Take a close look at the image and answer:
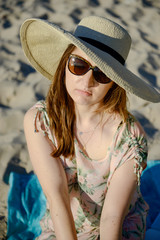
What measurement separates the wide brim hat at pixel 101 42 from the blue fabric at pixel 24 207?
1209mm

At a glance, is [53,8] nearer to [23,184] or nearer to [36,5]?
[36,5]

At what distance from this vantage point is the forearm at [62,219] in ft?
4.36

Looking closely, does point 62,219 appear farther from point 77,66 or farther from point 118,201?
point 77,66

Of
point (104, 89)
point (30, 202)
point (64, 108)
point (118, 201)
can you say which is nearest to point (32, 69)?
point (30, 202)

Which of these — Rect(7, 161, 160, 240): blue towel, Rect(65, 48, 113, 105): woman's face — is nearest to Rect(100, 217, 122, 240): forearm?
Rect(65, 48, 113, 105): woman's face

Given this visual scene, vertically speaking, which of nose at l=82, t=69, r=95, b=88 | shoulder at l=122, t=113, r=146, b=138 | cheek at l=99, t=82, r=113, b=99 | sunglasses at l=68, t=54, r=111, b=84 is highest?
sunglasses at l=68, t=54, r=111, b=84

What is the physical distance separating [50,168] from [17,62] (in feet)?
7.30

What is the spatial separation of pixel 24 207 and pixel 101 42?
1499 millimetres

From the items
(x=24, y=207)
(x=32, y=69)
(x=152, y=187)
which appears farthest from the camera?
(x=32, y=69)

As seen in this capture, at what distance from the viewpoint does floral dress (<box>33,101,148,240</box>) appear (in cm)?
137

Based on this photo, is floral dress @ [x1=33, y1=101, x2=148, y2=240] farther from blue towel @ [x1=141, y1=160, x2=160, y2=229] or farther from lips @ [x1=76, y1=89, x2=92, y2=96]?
blue towel @ [x1=141, y1=160, x2=160, y2=229]

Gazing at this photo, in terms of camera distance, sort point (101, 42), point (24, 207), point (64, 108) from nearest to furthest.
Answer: point (101, 42), point (64, 108), point (24, 207)

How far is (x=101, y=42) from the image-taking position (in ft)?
4.11

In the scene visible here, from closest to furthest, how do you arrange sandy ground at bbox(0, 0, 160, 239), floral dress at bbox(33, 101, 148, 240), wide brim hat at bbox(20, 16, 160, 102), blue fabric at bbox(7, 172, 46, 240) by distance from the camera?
wide brim hat at bbox(20, 16, 160, 102), floral dress at bbox(33, 101, 148, 240), blue fabric at bbox(7, 172, 46, 240), sandy ground at bbox(0, 0, 160, 239)
